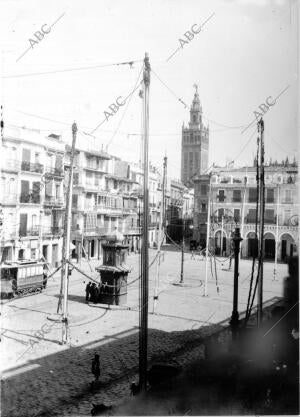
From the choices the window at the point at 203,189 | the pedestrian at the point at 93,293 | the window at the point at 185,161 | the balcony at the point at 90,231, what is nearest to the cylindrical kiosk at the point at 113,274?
the pedestrian at the point at 93,293

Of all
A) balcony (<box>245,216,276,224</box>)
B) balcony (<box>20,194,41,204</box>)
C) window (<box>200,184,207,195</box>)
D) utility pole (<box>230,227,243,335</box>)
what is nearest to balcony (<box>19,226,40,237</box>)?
balcony (<box>20,194,41,204</box>)

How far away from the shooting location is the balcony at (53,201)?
3725 cm

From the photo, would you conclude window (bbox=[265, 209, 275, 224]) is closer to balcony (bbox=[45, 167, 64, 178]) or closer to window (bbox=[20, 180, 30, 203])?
balcony (bbox=[45, 167, 64, 178])

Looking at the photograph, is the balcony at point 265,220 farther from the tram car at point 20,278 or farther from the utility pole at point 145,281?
the utility pole at point 145,281

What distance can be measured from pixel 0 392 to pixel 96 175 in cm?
3765

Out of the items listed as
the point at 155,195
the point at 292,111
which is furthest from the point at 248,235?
the point at 292,111

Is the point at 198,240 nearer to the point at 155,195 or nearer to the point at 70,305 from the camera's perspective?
the point at 155,195

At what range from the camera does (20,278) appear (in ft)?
75.1

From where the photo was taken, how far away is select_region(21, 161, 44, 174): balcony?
110 ft

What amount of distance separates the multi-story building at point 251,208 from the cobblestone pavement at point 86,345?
75.5 feet

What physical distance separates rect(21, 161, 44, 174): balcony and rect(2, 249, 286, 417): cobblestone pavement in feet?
39.0

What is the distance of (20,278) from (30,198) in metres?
Result: 13.0

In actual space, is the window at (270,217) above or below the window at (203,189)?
below

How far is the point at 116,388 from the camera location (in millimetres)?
11758
